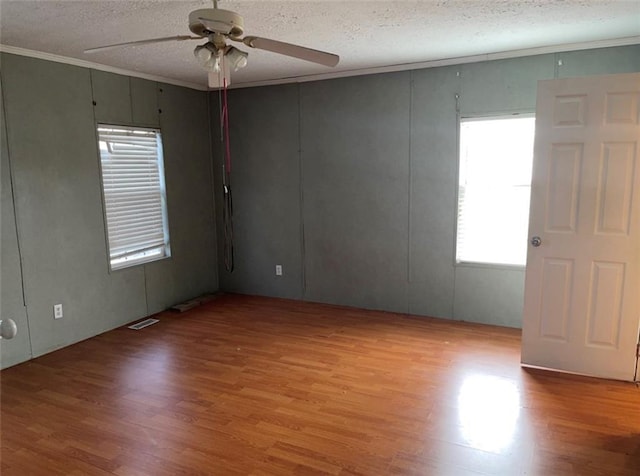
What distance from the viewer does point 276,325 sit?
14.6ft

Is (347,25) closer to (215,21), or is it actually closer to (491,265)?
(215,21)

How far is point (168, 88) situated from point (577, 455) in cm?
484

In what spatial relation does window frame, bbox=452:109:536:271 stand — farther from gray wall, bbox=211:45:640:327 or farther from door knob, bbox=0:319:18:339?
door knob, bbox=0:319:18:339

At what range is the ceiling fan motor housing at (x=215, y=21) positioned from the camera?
194cm

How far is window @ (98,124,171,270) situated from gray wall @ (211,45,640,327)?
0.91m

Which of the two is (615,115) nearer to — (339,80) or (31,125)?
(339,80)

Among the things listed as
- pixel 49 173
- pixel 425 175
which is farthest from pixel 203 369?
pixel 425 175

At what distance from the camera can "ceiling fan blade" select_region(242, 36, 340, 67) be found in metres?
2.18

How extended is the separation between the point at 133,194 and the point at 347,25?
9.13 ft

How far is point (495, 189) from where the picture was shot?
417 cm

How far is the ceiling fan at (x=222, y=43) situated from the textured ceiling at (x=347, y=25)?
0.51 meters

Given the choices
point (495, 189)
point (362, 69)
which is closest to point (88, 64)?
point (362, 69)

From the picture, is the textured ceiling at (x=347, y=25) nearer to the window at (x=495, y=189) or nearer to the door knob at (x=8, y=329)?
the window at (x=495, y=189)

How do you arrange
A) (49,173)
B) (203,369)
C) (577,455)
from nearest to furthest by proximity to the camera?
(577,455) < (203,369) < (49,173)
